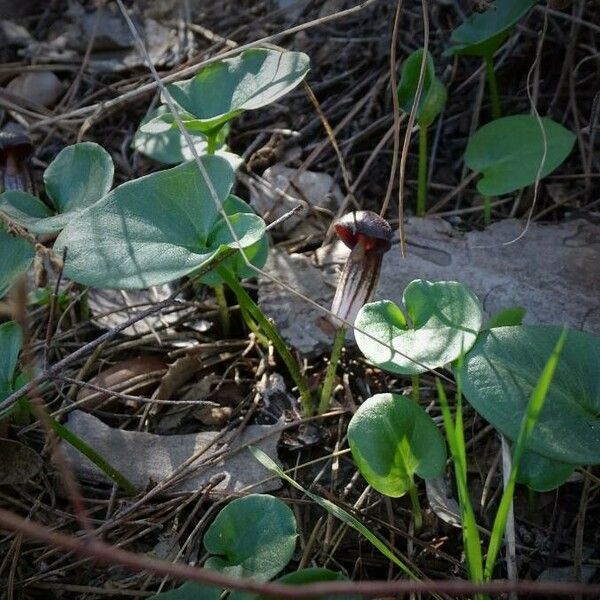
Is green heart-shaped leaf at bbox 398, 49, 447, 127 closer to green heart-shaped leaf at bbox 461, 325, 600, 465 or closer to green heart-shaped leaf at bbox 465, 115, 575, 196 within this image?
green heart-shaped leaf at bbox 465, 115, 575, 196

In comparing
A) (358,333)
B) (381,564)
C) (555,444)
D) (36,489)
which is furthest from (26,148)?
(555,444)

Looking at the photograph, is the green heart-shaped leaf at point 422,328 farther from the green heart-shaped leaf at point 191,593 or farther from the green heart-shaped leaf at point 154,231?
the green heart-shaped leaf at point 191,593

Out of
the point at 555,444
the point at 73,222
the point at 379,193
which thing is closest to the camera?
the point at 555,444

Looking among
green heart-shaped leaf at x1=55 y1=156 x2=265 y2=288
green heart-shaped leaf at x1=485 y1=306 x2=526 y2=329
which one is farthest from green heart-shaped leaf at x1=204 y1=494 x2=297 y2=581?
green heart-shaped leaf at x1=485 y1=306 x2=526 y2=329

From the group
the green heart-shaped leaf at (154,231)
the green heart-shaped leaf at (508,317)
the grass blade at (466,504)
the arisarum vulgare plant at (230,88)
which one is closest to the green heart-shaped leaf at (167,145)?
the arisarum vulgare plant at (230,88)

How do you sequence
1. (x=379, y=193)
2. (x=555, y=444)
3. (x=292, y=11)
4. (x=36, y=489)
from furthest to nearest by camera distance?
(x=292, y=11) → (x=379, y=193) → (x=36, y=489) → (x=555, y=444)

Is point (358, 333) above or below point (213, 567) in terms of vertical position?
above

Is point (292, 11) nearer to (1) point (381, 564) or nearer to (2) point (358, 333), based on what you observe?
(2) point (358, 333)

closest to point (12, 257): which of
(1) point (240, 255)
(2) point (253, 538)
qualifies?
(1) point (240, 255)
